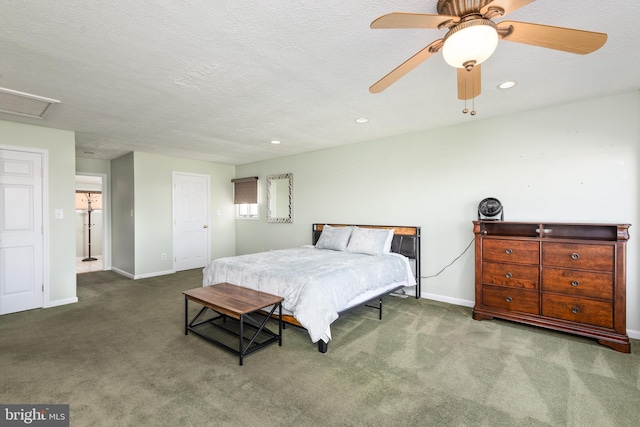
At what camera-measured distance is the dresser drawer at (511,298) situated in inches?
123

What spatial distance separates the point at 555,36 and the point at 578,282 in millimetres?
2510

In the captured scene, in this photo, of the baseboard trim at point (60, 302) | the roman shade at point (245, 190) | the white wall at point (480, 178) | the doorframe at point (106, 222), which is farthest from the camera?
the roman shade at point (245, 190)

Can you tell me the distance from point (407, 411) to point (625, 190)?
314 centimetres

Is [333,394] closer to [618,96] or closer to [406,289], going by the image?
[406,289]

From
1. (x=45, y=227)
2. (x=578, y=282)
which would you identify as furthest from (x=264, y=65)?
(x=45, y=227)

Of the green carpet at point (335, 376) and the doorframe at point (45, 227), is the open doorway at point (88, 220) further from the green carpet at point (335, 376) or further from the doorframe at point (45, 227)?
the green carpet at point (335, 376)

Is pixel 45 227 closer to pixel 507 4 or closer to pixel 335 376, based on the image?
pixel 335 376

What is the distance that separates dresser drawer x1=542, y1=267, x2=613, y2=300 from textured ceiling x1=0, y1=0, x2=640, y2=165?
5.89 ft

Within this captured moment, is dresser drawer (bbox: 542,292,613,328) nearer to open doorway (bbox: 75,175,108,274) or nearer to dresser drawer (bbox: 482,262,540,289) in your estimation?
dresser drawer (bbox: 482,262,540,289)

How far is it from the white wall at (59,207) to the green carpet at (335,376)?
727 millimetres

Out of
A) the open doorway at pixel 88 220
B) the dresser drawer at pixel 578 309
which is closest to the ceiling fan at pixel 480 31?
the dresser drawer at pixel 578 309

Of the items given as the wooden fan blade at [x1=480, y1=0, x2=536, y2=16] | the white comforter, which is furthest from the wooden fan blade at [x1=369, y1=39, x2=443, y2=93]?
the white comforter

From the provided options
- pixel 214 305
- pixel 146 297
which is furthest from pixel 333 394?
pixel 146 297

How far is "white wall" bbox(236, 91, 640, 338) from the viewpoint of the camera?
3.02m
